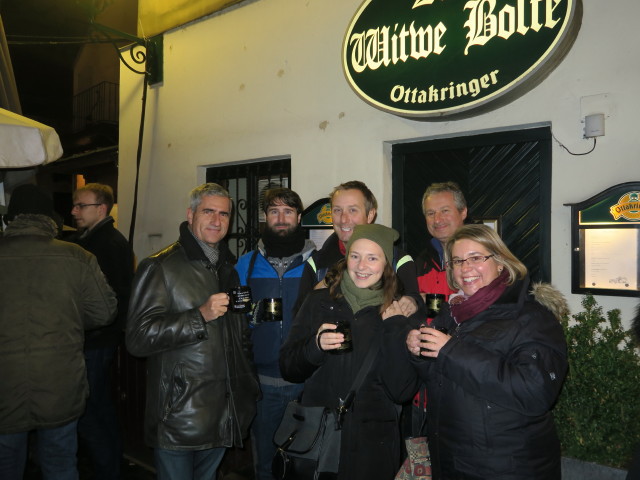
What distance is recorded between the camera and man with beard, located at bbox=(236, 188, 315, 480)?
3369 mm

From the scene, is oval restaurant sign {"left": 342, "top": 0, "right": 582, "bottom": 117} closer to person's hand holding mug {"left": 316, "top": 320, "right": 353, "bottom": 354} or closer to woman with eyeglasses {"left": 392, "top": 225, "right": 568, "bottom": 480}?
woman with eyeglasses {"left": 392, "top": 225, "right": 568, "bottom": 480}

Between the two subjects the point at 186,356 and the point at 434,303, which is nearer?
the point at 434,303

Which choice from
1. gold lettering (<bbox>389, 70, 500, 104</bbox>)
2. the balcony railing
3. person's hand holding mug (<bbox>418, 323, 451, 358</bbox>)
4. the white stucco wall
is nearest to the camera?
person's hand holding mug (<bbox>418, 323, 451, 358</bbox>)

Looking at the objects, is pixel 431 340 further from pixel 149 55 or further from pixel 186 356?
pixel 149 55

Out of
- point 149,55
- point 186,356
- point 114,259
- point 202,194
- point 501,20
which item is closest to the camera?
point 186,356

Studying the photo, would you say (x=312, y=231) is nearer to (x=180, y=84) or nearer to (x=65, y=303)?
(x=65, y=303)

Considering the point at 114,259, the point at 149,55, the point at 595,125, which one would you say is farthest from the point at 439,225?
the point at 149,55

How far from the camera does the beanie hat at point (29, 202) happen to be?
3162 mm

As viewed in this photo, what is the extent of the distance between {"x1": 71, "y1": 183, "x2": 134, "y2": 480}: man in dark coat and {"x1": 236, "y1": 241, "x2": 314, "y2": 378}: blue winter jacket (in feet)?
4.91

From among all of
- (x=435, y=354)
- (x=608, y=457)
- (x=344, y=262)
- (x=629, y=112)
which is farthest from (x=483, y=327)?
(x=629, y=112)

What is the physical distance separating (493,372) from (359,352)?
0.69 m

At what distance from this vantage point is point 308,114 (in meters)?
5.56

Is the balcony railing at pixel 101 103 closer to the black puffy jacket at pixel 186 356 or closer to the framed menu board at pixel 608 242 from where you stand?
the black puffy jacket at pixel 186 356

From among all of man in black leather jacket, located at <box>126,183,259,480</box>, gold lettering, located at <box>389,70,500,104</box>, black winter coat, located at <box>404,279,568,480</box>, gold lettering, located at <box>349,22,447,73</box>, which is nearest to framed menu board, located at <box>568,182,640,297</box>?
gold lettering, located at <box>389,70,500,104</box>
